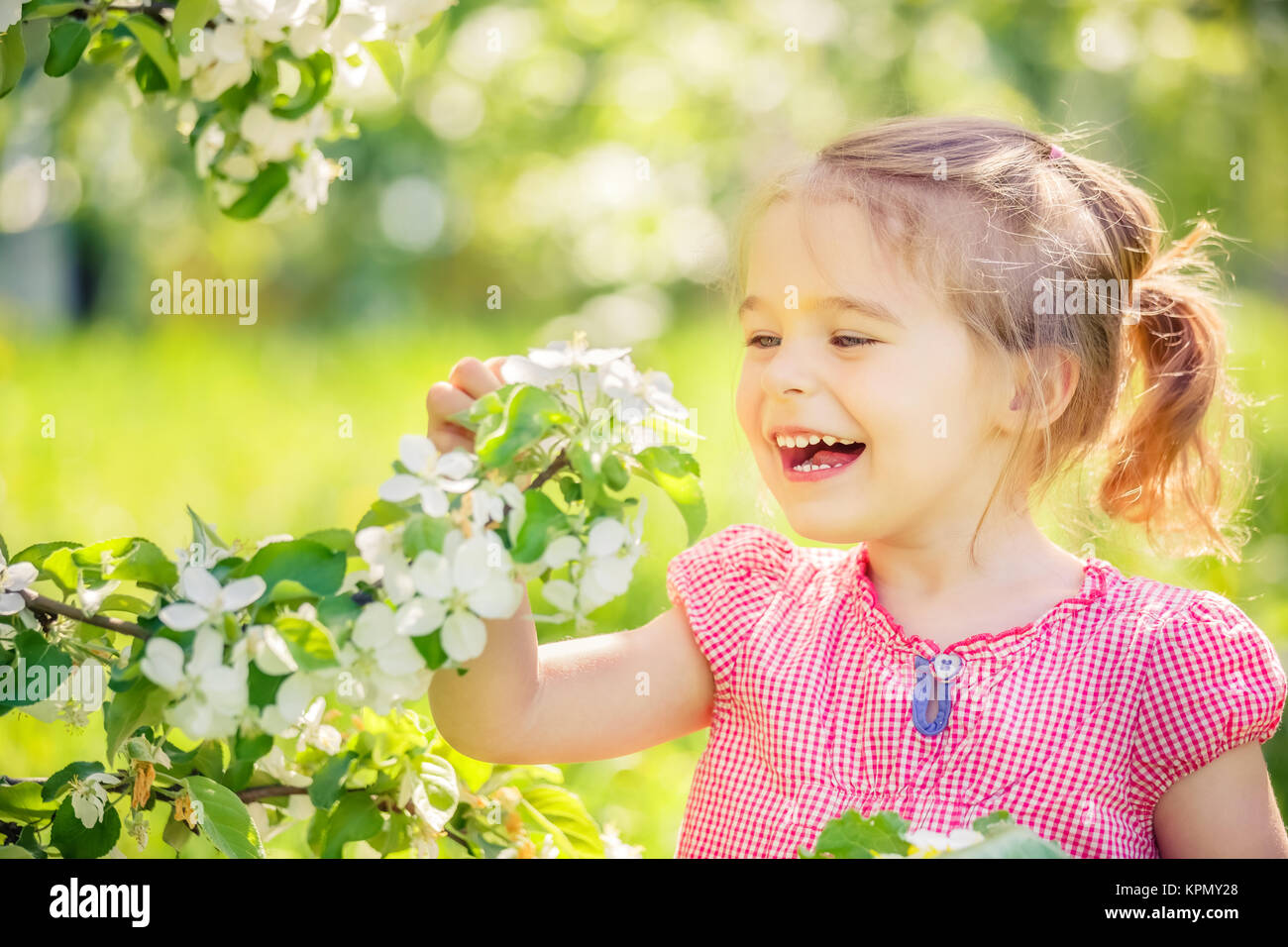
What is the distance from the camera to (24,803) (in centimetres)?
117

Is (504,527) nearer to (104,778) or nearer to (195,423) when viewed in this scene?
(104,778)

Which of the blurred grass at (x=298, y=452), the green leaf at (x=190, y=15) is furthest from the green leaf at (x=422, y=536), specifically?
the blurred grass at (x=298, y=452)

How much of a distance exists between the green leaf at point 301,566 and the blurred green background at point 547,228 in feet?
3.44

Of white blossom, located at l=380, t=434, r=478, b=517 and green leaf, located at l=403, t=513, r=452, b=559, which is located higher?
white blossom, located at l=380, t=434, r=478, b=517

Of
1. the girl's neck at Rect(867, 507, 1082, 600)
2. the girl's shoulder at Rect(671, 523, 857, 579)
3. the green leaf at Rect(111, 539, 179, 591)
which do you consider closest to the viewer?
the green leaf at Rect(111, 539, 179, 591)

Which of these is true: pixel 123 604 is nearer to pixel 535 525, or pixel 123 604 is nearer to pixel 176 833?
pixel 176 833

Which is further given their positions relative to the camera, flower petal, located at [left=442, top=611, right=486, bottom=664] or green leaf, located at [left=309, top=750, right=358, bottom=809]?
green leaf, located at [left=309, top=750, right=358, bottom=809]

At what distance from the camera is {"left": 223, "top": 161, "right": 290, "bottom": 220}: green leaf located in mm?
1289

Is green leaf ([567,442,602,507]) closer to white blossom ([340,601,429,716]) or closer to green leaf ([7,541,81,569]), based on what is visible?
white blossom ([340,601,429,716])

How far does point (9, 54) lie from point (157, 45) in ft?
0.41

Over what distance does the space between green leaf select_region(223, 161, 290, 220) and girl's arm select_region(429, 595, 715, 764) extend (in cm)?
50

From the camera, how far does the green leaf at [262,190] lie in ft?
4.23

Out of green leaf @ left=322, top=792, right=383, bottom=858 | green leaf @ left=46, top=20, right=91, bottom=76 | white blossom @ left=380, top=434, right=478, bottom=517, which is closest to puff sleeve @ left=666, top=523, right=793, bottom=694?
green leaf @ left=322, top=792, right=383, bottom=858

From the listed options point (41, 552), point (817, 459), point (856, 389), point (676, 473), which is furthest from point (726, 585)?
point (41, 552)
